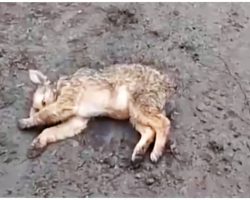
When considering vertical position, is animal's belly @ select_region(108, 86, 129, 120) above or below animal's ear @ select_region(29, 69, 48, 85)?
below

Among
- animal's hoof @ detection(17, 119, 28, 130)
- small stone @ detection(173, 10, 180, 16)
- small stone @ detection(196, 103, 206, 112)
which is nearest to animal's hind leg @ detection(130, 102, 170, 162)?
small stone @ detection(196, 103, 206, 112)

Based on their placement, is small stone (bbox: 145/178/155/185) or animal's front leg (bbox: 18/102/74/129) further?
animal's front leg (bbox: 18/102/74/129)

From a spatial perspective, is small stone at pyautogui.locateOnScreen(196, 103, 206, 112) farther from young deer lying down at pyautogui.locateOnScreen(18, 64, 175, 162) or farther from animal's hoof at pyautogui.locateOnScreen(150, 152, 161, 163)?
animal's hoof at pyautogui.locateOnScreen(150, 152, 161, 163)

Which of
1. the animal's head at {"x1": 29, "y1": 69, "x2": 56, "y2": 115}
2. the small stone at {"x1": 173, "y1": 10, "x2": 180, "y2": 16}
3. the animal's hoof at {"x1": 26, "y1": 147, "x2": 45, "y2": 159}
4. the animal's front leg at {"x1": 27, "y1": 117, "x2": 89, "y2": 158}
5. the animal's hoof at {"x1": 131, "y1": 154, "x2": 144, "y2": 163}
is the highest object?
the small stone at {"x1": 173, "y1": 10, "x2": 180, "y2": 16}

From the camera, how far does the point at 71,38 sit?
16.9 ft

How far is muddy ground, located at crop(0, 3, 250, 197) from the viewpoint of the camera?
13.1 ft

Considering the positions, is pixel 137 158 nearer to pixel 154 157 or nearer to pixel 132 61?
pixel 154 157

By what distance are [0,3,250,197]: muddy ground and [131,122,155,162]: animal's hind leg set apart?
0.20 feet

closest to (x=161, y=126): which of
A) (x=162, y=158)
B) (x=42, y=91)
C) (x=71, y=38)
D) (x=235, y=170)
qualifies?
(x=162, y=158)

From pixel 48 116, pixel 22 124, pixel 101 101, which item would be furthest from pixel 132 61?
pixel 22 124

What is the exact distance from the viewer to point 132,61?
16.1 feet

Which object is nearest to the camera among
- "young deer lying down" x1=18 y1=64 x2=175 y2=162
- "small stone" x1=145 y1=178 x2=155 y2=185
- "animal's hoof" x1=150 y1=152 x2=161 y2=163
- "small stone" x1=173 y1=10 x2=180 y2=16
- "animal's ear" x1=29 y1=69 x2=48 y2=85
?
"small stone" x1=145 y1=178 x2=155 y2=185

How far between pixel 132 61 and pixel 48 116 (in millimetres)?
848

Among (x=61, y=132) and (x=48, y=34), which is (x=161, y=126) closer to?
(x=61, y=132)
